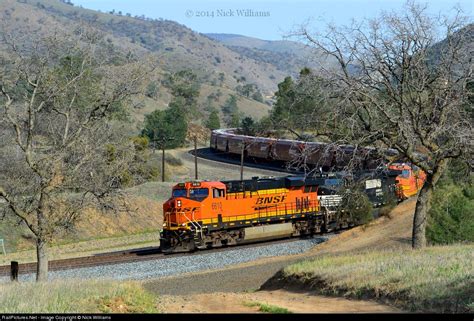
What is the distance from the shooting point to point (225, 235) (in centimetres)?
3512

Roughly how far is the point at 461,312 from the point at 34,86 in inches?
553

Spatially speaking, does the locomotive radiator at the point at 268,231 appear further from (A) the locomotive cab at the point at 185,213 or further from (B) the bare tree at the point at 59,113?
(B) the bare tree at the point at 59,113

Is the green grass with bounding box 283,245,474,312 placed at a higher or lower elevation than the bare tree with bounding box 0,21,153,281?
lower

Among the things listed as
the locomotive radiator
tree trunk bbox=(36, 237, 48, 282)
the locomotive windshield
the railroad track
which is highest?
the locomotive windshield

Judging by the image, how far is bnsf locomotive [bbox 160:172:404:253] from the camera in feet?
110

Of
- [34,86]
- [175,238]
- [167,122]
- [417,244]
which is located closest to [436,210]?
[417,244]

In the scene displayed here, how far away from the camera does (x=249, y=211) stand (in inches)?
1416

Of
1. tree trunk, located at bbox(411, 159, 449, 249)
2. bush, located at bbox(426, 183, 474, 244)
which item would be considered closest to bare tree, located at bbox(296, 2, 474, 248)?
tree trunk, located at bbox(411, 159, 449, 249)

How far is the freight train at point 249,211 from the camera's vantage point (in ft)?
110

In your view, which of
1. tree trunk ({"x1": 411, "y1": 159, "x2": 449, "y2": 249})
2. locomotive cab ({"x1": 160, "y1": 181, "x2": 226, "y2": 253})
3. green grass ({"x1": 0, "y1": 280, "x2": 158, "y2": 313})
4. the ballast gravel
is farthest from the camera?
locomotive cab ({"x1": 160, "y1": 181, "x2": 226, "y2": 253})

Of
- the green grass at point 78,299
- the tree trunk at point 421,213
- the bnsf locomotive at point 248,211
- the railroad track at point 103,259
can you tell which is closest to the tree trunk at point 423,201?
the tree trunk at point 421,213

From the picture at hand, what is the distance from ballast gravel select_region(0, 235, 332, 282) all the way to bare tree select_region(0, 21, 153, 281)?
4.40 metres

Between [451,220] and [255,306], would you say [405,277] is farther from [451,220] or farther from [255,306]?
[451,220]

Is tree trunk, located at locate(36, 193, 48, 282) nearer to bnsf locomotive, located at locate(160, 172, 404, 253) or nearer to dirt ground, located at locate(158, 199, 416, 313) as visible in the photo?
dirt ground, located at locate(158, 199, 416, 313)
